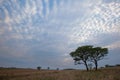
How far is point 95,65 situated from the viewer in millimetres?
61125

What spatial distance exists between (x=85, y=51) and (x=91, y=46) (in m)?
2.98

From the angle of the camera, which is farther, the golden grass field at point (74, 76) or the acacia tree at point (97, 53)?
the acacia tree at point (97, 53)

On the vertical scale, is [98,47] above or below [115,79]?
above

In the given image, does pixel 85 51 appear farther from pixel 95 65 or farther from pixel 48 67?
pixel 48 67

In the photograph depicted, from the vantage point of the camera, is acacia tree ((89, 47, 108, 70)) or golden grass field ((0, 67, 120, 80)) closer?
golden grass field ((0, 67, 120, 80))

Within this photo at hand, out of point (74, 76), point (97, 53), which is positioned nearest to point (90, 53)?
point (97, 53)

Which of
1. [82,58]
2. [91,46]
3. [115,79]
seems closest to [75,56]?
[82,58]

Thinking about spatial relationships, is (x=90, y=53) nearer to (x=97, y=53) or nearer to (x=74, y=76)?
(x=97, y=53)

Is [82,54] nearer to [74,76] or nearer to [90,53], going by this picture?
[90,53]

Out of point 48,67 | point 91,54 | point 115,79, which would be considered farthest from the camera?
point 48,67

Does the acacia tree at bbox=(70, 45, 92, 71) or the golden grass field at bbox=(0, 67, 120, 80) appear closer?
the golden grass field at bbox=(0, 67, 120, 80)

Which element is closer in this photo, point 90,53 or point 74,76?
point 74,76

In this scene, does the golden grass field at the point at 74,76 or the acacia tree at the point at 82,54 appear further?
the acacia tree at the point at 82,54

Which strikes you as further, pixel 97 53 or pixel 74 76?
pixel 97 53
